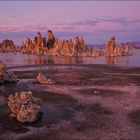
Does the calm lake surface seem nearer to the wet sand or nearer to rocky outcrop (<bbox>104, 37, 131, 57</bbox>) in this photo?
rocky outcrop (<bbox>104, 37, 131, 57</bbox>)

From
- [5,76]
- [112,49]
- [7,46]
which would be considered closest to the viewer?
[5,76]

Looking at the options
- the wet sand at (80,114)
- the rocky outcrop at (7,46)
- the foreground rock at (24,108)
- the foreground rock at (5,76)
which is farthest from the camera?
the rocky outcrop at (7,46)

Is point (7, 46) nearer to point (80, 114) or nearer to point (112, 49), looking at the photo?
point (112, 49)

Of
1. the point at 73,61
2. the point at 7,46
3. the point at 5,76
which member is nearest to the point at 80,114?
the point at 5,76

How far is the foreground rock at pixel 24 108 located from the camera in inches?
817

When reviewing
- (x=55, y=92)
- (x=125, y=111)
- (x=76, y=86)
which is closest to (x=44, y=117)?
(x=125, y=111)

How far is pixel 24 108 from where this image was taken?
21.7 m

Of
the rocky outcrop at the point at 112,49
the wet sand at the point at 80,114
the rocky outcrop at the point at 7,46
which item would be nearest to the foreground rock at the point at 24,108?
the wet sand at the point at 80,114

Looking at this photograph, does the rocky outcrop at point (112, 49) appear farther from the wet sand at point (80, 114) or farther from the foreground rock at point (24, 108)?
the foreground rock at point (24, 108)

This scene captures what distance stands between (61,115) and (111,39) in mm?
96171

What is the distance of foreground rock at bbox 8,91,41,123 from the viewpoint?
20750mm

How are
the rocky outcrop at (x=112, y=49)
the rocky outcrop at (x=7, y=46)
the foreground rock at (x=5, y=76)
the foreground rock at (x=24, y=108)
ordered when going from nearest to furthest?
1. the foreground rock at (x=24, y=108)
2. the foreground rock at (x=5, y=76)
3. the rocky outcrop at (x=112, y=49)
4. the rocky outcrop at (x=7, y=46)

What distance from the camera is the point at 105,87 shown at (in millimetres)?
34344

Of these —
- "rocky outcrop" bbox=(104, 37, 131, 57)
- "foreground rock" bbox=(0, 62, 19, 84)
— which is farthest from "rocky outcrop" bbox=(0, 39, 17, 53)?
"foreground rock" bbox=(0, 62, 19, 84)
